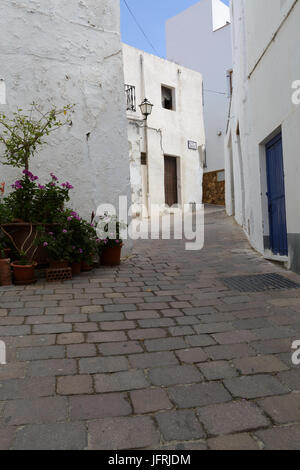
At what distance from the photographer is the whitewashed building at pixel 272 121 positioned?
15.0ft

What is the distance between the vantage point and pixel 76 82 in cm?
575

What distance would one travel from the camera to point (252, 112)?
6.55 m

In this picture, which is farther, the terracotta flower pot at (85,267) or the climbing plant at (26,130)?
the terracotta flower pot at (85,267)

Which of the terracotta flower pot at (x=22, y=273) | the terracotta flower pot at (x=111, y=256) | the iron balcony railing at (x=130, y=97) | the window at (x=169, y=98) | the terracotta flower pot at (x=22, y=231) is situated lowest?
the terracotta flower pot at (x=22, y=273)

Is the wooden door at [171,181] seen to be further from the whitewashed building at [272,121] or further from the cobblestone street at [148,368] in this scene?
the cobblestone street at [148,368]

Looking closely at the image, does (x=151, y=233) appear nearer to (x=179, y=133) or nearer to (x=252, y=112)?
(x=252, y=112)

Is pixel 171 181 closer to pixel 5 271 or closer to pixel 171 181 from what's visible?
pixel 171 181

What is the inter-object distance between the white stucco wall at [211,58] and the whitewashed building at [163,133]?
1.45 meters

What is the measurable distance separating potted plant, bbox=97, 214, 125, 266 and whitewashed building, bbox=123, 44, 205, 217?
26.8 feet

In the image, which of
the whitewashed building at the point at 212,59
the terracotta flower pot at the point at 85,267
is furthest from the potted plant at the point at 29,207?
the whitewashed building at the point at 212,59

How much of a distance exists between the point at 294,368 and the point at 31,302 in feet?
7.86

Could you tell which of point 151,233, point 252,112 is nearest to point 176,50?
point 151,233

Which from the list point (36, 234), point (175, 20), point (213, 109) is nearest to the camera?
point (36, 234)

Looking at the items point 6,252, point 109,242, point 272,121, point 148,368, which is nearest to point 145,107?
point 272,121
